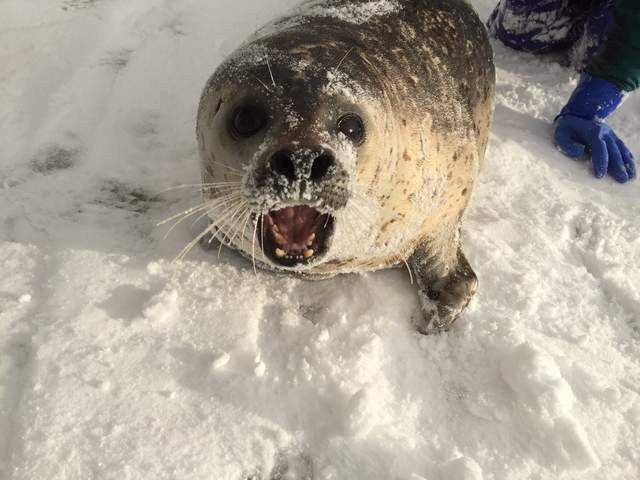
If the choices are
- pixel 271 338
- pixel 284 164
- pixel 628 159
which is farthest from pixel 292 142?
pixel 628 159

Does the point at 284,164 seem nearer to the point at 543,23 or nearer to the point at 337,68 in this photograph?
the point at 337,68

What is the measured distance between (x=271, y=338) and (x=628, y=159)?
6.42 feet

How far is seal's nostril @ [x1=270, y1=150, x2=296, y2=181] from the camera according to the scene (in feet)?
4.12

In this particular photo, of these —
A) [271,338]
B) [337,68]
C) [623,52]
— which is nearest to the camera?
[337,68]

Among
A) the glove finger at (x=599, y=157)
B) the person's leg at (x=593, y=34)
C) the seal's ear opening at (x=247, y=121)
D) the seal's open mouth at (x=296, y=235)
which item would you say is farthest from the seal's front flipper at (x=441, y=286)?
the person's leg at (x=593, y=34)

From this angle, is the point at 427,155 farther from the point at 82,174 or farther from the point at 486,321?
the point at 82,174

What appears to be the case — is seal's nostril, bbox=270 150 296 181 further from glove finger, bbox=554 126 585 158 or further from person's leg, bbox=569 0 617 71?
person's leg, bbox=569 0 617 71

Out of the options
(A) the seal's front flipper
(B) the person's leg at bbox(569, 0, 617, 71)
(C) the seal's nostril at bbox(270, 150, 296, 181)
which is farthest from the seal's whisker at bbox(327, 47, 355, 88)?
(B) the person's leg at bbox(569, 0, 617, 71)

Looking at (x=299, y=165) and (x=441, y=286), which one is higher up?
(x=299, y=165)

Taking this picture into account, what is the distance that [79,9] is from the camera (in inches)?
124

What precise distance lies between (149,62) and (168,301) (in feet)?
5.42

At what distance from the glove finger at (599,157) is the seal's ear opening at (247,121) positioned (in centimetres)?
185

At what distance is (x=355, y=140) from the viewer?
148 cm

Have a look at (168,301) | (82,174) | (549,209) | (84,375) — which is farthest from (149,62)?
(549,209)
